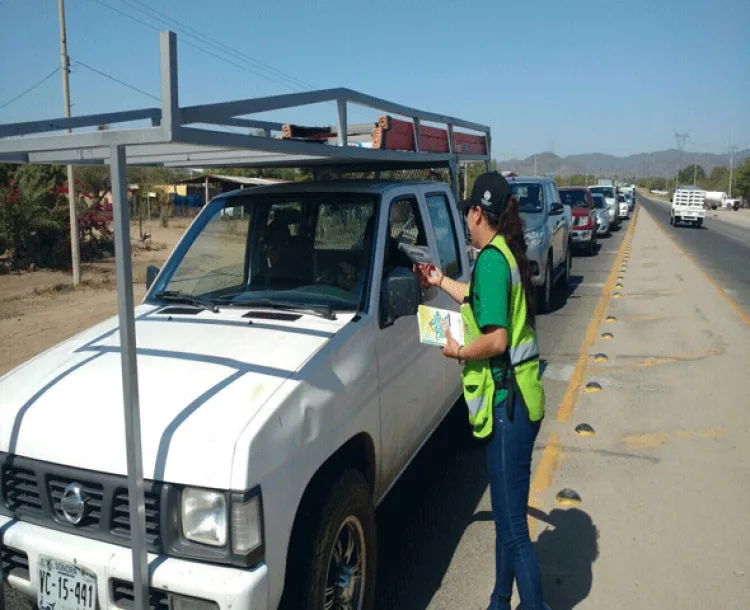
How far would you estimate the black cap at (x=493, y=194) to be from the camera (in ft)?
9.64

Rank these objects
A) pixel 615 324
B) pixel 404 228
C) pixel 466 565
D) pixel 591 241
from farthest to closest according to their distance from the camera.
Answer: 1. pixel 591 241
2. pixel 615 324
3. pixel 404 228
4. pixel 466 565

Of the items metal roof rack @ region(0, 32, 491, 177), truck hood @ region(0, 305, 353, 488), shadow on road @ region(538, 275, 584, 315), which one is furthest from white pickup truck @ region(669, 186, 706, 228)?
truck hood @ region(0, 305, 353, 488)

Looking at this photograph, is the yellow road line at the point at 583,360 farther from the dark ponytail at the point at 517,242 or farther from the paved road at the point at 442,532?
the dark ponytail at the point at 517,242

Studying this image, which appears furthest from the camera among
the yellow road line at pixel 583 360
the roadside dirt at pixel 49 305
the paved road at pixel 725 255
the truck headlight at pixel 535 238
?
the paved road at pixel 725 255

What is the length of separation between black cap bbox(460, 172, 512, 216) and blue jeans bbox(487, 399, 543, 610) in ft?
2.75

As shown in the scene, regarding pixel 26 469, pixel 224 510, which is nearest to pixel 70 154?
pixel 26 469

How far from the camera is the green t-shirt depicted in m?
2.77

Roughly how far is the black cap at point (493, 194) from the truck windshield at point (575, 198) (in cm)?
1833

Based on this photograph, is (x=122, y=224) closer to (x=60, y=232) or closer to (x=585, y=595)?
(x=585, y=595)

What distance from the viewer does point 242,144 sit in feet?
7.71

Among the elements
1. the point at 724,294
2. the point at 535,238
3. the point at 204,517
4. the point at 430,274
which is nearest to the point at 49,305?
the point at 535,238

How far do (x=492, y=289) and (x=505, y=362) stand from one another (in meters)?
0.34

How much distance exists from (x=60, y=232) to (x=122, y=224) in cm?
1704

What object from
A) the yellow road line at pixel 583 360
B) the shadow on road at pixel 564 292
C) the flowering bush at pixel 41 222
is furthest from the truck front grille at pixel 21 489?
the flowering bush at pixel 41 222
